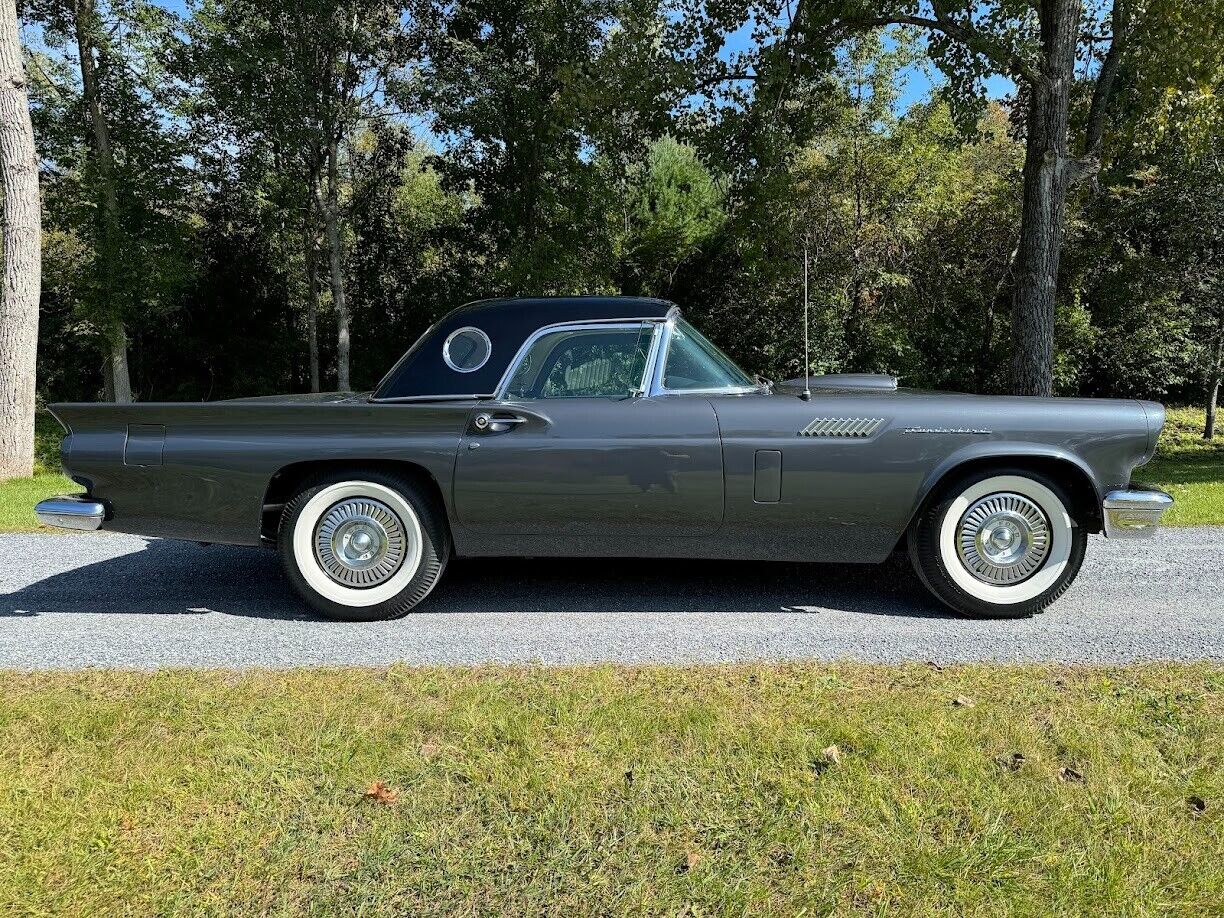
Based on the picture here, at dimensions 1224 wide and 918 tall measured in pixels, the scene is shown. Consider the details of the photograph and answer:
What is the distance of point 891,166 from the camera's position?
14.9 m

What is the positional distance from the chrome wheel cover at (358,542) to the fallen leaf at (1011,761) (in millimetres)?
2730

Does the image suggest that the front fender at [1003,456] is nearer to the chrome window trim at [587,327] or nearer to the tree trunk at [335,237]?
the chrome window trim at [587,327]

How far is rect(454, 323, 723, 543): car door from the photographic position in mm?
3797

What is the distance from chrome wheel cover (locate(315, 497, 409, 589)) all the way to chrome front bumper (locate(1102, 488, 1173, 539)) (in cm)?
337

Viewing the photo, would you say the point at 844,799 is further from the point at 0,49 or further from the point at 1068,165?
the point at 0,49

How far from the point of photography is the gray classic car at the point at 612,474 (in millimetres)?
3793

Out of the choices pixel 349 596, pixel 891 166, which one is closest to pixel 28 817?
pixel 349 596

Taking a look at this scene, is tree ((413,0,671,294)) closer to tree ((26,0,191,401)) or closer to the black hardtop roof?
tree ((26,0,191,401))

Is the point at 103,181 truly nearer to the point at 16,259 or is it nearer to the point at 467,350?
the point at 16,259

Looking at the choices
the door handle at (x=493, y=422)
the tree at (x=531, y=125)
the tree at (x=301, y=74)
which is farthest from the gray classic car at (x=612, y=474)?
the tree at (x=301, y=74)

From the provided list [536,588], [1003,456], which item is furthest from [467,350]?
[1003,456]

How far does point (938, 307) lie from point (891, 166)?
3594 mm

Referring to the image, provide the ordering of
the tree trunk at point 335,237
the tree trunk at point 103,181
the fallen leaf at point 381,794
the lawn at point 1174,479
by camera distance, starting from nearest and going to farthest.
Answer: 1. the fallen leaf at point 381,794
2. the lawn at point 1174,479
3. the tree trunk at point 103,181
4. the tree trunk at point 335,237

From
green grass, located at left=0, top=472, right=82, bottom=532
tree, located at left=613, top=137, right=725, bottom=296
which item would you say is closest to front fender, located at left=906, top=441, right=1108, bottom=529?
green grass, located at left=0, top=472, right=82, bottom=532
